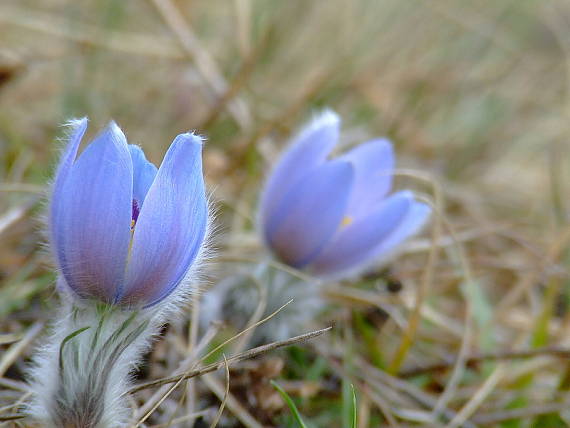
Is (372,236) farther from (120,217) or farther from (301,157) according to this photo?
(120,217)

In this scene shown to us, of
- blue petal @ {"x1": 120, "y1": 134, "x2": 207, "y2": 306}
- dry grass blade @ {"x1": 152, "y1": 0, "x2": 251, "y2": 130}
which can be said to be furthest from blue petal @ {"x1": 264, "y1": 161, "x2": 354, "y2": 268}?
dry grass blade @ {"x1": 152, "y1": 0, "x2": 251, "y2": 130}

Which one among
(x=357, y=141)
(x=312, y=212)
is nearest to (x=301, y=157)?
(x=312, y=212)

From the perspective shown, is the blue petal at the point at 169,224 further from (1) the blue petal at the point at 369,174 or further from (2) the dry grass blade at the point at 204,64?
(2) the dry grass blade at the point at 204,64

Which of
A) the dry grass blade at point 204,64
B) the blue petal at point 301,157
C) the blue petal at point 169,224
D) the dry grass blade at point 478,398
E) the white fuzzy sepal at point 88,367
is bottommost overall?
the dry grass blade at point 478,398

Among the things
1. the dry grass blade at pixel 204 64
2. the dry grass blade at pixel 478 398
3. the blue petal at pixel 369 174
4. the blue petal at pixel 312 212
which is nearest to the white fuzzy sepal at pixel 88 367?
the blue petal at pixel 312 212

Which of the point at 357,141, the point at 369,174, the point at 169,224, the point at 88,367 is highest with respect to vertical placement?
the point at 357,141

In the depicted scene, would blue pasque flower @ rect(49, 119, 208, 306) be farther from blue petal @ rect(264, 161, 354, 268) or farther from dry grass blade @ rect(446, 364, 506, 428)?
dry grass blade @ rect(446, 364, 506, 428)
